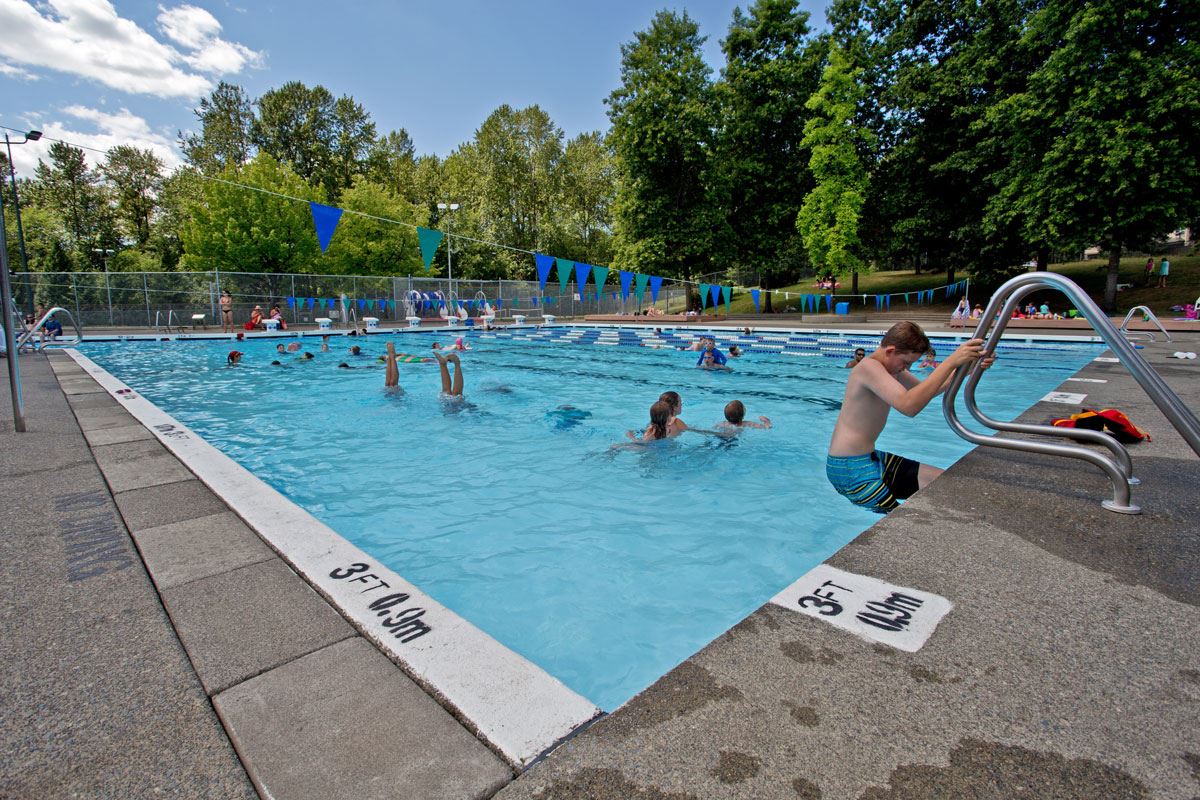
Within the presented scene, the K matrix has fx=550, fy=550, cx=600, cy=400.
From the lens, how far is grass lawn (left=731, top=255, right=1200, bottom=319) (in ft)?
80.8

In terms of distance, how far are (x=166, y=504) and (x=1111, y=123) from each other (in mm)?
30006

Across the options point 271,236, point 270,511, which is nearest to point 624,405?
point 270,511

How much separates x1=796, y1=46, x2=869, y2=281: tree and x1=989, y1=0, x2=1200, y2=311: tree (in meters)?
6.40

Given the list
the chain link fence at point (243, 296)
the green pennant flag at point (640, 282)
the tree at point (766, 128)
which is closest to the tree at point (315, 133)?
the chain link fence at point (243, 296)

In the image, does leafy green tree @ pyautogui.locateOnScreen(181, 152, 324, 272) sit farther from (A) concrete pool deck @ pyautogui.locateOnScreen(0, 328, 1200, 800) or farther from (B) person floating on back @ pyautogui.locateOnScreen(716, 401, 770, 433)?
(A) concrete pool deck @ pyautogui.locateOnScreen(0, 328, 1200, 800)

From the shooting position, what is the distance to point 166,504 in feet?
11.7

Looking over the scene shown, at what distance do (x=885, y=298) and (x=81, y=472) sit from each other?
116 feet

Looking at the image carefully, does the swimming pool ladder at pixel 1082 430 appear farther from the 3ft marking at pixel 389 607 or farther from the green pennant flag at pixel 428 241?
the green pennant flag at pixel 428 241

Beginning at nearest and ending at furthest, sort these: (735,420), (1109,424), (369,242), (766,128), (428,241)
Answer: (1109,424) → (735,420) → (428,241) → (766,128) → (369,242)

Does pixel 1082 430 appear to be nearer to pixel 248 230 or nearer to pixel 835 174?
pixel 835 174

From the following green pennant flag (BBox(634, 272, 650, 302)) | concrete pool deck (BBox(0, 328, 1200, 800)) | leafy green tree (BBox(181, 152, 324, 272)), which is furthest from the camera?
leafy green tree (BBox(181, 152, 324, 272))

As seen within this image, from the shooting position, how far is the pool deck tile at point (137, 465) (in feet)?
13.1

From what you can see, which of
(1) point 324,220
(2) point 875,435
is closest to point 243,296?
(1) point 324,220

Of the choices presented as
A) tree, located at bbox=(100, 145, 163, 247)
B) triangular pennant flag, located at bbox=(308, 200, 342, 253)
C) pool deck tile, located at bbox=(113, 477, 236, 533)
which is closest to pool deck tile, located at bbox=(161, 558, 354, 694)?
pool deck tile, located at bbox=(113, 477, 236, 533)
